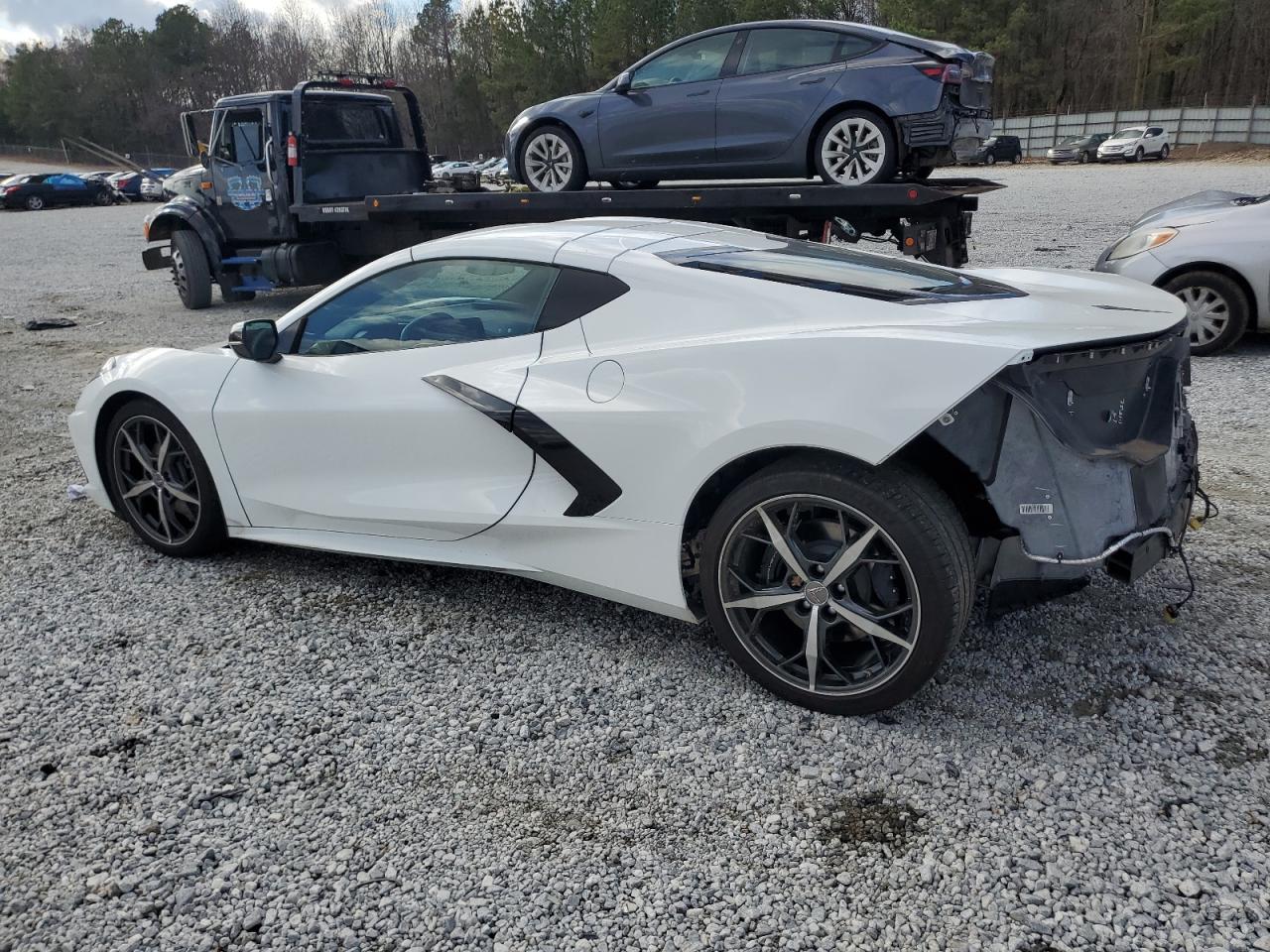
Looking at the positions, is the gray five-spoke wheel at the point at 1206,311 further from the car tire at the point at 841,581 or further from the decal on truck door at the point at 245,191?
the decal on truck door at the point at 245,191

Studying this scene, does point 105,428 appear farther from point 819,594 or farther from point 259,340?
point 819,594

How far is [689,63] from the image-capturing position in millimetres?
8430

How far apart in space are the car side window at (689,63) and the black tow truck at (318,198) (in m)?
0.99

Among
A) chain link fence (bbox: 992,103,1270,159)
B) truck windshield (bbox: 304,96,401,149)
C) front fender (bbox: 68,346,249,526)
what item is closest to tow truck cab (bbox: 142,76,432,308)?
truck windshield (bbox: 304,96,401,149)

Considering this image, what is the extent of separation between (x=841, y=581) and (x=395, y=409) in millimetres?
1690

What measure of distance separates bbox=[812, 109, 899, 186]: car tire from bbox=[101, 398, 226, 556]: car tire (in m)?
5.79

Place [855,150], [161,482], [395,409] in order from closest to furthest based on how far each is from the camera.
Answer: [395,409], [161,482], [855,150]

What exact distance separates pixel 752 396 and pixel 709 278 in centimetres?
49

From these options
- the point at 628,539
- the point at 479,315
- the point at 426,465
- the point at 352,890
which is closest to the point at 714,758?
the point at 628,539

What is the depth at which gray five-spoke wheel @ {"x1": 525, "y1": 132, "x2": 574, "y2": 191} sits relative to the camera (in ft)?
30.3

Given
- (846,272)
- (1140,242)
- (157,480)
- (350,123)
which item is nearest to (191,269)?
(350,123)

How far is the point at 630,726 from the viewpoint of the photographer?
299cm

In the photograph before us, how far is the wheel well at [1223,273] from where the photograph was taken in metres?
7.04

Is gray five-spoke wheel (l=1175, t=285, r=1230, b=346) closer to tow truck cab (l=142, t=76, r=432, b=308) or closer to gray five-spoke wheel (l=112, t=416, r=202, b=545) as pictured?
gray five-spoke wheel (l=112, t=416, r=202, b=545)
